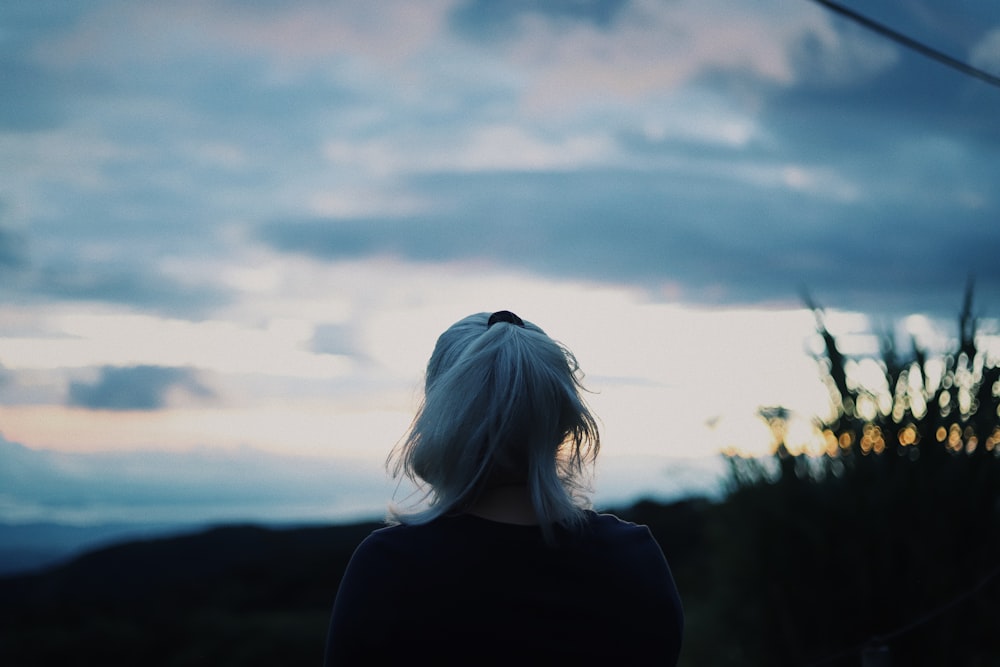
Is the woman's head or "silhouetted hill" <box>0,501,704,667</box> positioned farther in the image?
"silhouetted hill" <box>0,501,704,667</box>

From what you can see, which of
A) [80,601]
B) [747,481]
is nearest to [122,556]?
[80,601]

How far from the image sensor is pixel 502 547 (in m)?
1.29

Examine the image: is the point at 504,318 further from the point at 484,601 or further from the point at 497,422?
the point at 484,601

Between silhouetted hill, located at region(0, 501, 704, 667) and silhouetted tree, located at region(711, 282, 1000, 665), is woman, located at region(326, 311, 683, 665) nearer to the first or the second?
silhouetted tree, located at region(711, 282, 1000, 665)

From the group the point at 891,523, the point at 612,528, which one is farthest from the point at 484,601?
the point at 891,523

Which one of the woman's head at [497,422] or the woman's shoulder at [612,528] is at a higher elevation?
the woman's head at [497,422]

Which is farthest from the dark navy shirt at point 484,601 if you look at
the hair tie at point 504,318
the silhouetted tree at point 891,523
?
A: the silhouetted tree at point 891,523

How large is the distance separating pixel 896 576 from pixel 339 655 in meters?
4.99

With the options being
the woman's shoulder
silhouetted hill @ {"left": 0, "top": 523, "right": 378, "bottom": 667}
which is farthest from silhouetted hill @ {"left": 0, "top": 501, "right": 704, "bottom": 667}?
the woman's shoulder

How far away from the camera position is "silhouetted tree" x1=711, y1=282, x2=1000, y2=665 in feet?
16.9

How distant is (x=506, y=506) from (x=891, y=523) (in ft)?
15.6

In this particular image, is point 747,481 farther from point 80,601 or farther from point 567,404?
point 80,601

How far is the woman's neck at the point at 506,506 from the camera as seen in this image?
4.45ft

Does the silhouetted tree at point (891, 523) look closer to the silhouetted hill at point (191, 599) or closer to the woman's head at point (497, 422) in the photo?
the silhouetted hill at point (191, 599)
